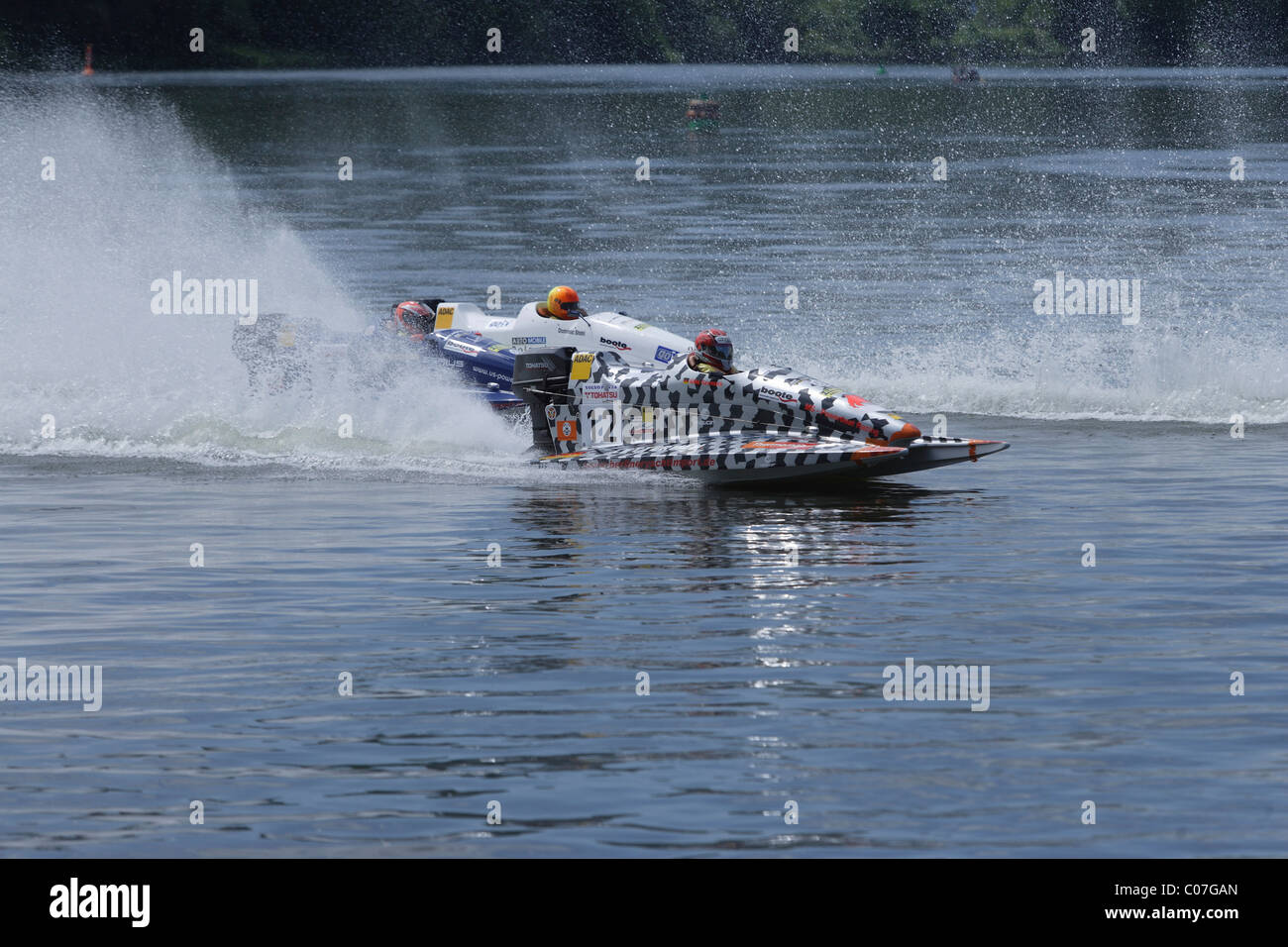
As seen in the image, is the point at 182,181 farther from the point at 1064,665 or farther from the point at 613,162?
the point at 1064,665

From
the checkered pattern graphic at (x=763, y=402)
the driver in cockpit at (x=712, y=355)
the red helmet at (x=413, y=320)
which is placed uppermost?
the red helmet at (x=413, y=320)

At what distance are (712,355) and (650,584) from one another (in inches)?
185

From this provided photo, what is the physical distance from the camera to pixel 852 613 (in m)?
14.8

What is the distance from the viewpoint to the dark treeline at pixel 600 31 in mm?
131250

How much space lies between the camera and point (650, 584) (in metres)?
15.9

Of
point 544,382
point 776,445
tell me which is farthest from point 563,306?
point 776,445

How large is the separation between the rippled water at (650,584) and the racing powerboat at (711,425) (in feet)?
1.25

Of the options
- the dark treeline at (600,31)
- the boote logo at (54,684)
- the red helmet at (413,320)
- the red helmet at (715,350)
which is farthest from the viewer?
Answer: the dark treeline at (600,31)

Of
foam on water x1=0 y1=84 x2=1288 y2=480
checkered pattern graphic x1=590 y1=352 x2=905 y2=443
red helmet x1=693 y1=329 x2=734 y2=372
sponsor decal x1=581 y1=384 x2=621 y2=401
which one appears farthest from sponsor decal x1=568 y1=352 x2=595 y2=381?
red helmet x1=693 y1=329 x2=734 y2=372

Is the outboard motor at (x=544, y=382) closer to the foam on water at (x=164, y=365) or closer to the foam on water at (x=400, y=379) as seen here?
the foam on water at (x=400, y=379)

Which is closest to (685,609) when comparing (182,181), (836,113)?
(182,181)

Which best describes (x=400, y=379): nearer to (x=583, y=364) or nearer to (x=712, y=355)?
(x=583, y=364)

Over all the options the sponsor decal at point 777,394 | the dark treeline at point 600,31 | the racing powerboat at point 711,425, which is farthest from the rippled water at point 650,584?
the dark treeline at point 600,31

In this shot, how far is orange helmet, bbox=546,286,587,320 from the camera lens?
2294cm
